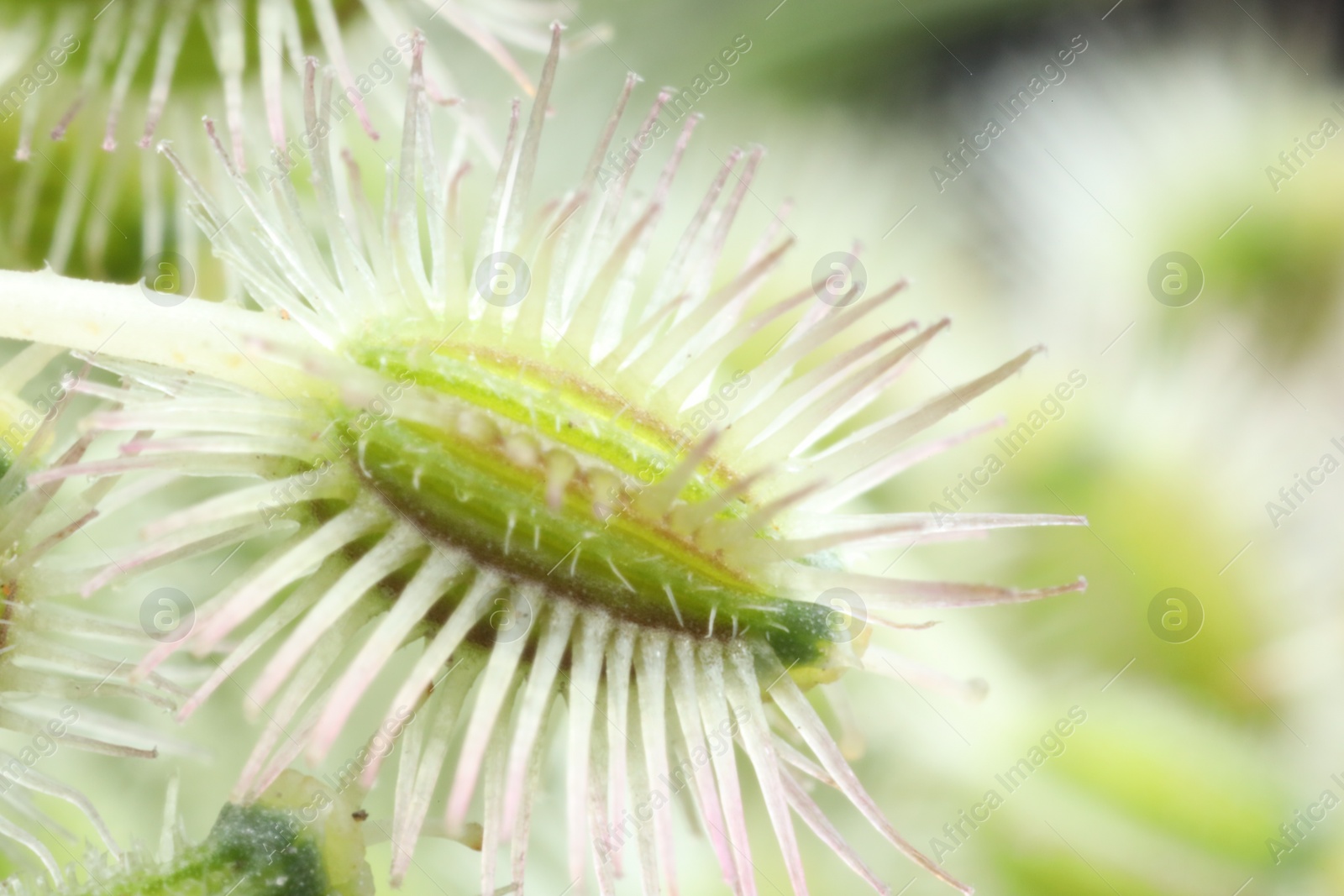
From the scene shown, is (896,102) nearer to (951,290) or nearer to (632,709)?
(951,290)

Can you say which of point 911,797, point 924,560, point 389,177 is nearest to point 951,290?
point 924,560
